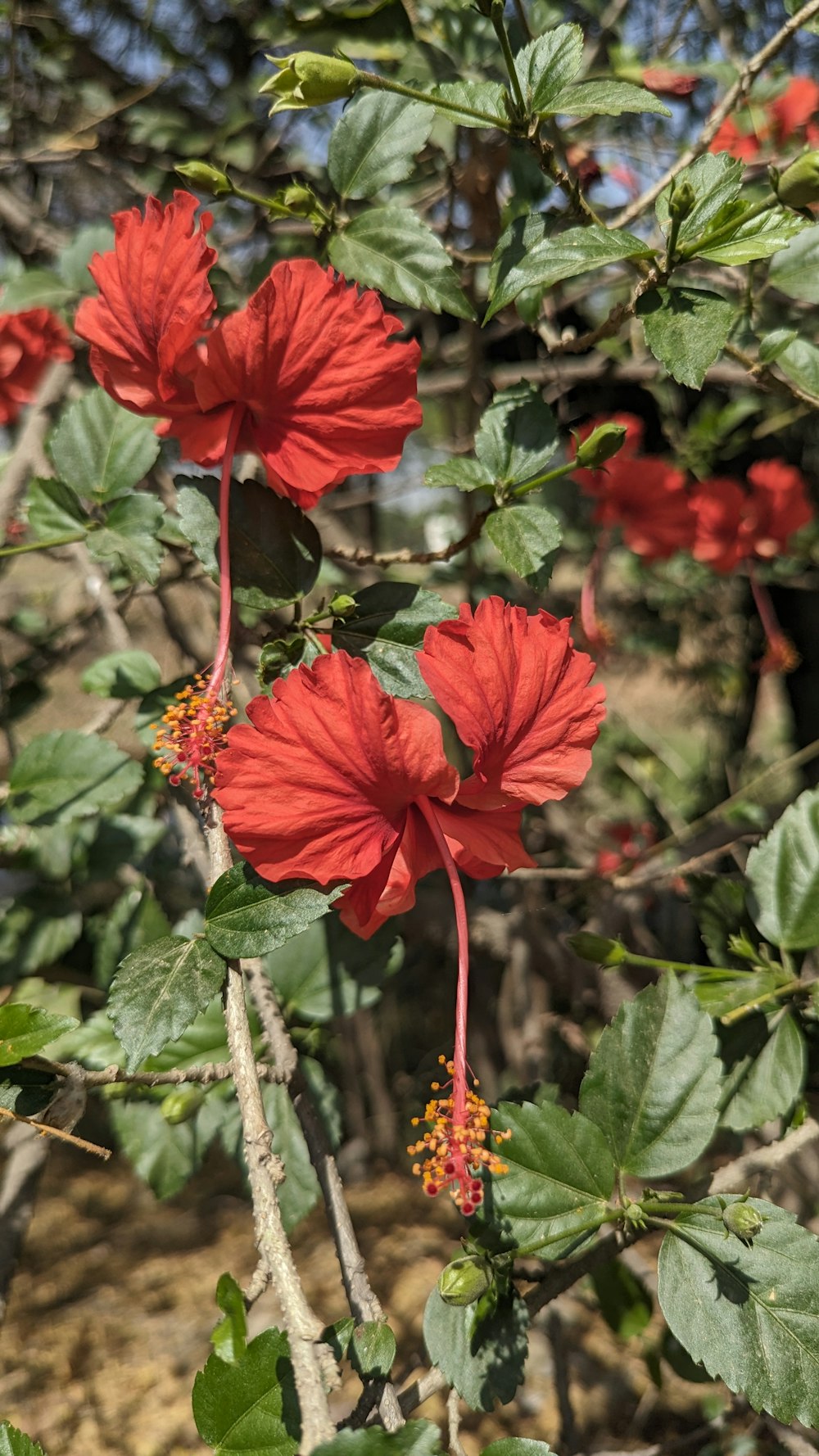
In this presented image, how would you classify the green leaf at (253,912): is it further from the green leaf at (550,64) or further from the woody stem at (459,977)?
the green leaf at (550,64)

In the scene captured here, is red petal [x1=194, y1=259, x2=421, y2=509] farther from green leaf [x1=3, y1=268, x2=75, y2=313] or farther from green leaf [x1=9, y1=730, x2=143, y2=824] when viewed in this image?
green leaf [x1=3, y1=268, x2=75, y2=313]

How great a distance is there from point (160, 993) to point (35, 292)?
3.42 ft

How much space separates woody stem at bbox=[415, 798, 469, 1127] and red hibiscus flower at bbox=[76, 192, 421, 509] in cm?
31

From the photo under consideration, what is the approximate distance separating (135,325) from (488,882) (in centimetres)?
113

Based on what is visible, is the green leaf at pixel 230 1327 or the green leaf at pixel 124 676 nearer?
the green leaf at pixel 230 1327

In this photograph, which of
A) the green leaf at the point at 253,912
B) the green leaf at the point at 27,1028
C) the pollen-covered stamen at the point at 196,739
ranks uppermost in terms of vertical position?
the pollen-covered stamen at the point at 196,739

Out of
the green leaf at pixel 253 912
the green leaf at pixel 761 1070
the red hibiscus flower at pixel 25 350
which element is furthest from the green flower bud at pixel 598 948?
the red hibiscus flower at pixel 25 350

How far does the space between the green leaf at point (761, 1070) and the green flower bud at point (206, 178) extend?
0.92 m

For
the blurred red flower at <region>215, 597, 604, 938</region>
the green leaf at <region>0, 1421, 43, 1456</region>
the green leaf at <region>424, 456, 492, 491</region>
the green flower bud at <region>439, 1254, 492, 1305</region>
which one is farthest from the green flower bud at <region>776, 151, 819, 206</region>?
the green leaf at <region>0, 1421, 43, 1456</region>

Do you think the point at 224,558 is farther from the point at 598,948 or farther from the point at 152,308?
the point at 598,948

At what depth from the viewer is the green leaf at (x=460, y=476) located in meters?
0.89

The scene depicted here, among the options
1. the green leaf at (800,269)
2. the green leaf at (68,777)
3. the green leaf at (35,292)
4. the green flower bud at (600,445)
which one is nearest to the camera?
the green flower bud at (600,445)

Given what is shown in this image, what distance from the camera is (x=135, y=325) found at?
2.64ft

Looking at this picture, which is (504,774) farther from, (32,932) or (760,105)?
(760,105)
